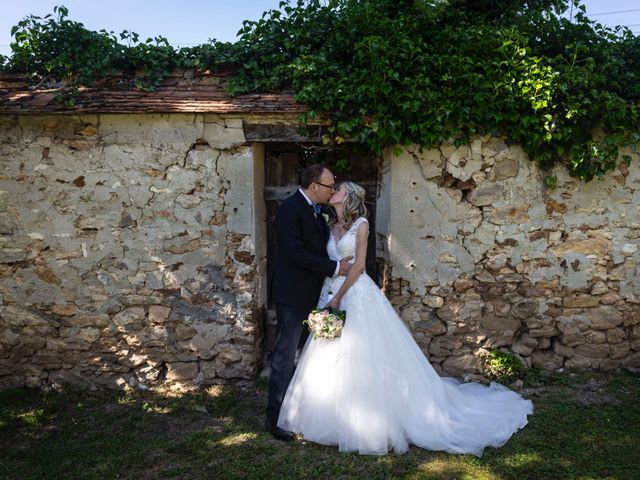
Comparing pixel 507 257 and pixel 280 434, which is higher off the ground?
pixel 507 257

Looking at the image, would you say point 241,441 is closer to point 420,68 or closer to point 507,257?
point 507,257

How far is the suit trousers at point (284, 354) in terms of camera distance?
3.61 meters

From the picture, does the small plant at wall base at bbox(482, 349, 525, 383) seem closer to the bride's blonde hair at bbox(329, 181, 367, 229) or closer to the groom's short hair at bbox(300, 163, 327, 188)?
the bride's blonde hair at bbox(329, 181, 367, 229)

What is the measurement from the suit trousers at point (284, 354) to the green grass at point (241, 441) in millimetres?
268

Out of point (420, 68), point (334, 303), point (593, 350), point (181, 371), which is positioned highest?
point (420, 68)

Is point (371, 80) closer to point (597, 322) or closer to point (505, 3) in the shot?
point (505, 3)

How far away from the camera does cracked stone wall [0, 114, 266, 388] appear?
14.0 ft

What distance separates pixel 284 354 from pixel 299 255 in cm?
76

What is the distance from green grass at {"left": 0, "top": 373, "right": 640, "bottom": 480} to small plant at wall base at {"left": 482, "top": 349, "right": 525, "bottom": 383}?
17cm

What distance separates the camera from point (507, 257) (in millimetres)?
4438

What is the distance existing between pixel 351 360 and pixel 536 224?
7.30 feet

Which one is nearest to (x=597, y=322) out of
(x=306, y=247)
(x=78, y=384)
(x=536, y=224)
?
(x=536, y=224)

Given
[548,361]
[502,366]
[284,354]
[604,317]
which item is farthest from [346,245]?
[604,317]

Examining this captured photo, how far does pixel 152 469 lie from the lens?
3246mm
